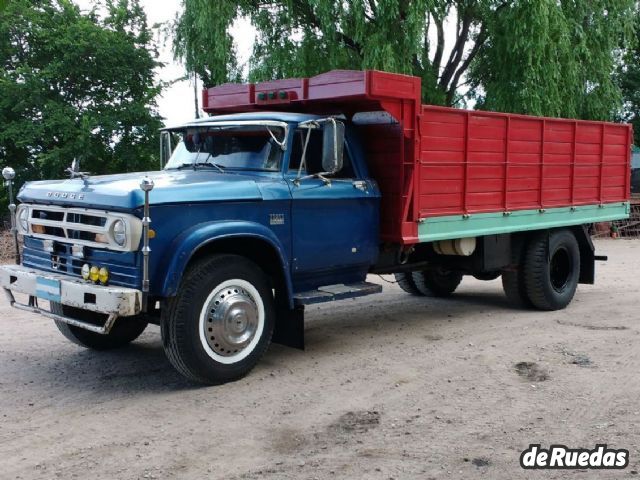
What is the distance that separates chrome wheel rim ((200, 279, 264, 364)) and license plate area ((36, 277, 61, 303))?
3.71 ft

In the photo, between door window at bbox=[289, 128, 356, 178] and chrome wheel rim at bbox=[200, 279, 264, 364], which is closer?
chrome wheel rim at bbox=[200, 279, 264, 364]

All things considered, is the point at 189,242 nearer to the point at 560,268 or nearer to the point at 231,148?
the point at 231,148

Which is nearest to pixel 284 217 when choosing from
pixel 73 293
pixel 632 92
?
pixel 73 293

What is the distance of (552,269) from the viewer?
31.0 ft

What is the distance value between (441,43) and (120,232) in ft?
47.5

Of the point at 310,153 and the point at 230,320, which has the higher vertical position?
the point at 310,153

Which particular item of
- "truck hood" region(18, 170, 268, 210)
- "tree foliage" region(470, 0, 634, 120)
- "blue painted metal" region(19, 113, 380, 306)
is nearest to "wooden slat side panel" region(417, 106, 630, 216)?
"blue painted metal" region(19, 113, 380, 306)

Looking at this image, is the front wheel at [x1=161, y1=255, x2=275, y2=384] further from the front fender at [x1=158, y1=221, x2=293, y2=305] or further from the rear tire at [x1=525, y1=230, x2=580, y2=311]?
the rear tire at [x1=525, y1=230, x2=580, y2=311]

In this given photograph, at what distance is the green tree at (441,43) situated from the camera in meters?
15.1

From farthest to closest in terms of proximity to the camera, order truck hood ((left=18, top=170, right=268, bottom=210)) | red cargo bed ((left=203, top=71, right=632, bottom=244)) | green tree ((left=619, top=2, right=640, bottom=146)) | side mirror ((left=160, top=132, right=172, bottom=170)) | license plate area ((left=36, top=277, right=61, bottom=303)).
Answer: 1. green tree ((left=619, top=2, right=640, bottom=146))
2. side mirror ((left=160, top=132, right=172, bottom=170))
3. red cargo bed ((left=203, top=71, right=632, bottom=244))
4. license plate area ((left=36, top=277, right=61, bottom=303))
5. truck hood ((left=18, top=170, right=268, bottom=210))

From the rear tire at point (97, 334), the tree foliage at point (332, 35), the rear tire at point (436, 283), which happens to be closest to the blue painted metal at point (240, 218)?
the rear tire at point (97, 334)

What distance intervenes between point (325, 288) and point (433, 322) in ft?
6.85

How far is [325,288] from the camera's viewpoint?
669 centimetres

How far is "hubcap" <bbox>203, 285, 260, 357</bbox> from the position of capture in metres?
5.69
